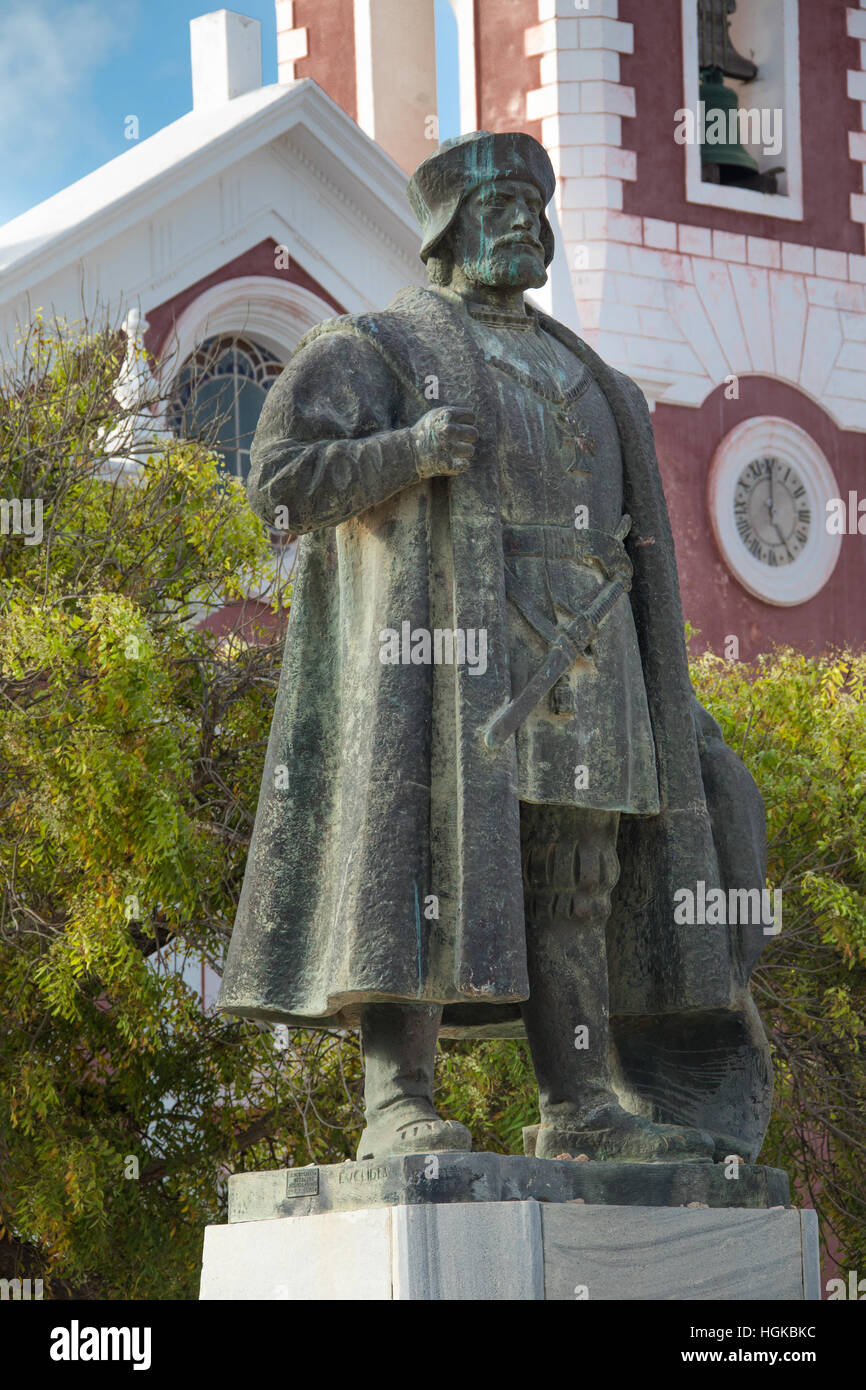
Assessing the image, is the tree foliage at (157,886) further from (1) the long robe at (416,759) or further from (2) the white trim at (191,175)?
(1) the long robe at (416,759)

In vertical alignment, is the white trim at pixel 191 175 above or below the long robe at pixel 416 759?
above

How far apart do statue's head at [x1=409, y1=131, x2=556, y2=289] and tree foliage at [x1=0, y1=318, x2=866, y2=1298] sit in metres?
4.79

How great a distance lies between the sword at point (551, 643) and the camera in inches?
223

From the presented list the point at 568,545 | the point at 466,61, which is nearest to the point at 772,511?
the point at 466,61

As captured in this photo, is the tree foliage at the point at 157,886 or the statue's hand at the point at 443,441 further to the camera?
the tree foliage at the point at 157,886

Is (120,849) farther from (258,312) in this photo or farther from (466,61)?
(466,61)

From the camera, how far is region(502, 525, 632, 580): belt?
5875 millimetres

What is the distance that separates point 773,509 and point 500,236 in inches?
→ 578

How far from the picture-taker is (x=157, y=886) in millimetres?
10750

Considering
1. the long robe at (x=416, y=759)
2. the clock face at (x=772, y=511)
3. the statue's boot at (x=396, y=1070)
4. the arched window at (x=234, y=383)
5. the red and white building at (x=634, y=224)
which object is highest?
the red and white building at (x=634, y=224)

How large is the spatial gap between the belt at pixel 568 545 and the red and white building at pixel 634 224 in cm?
1091

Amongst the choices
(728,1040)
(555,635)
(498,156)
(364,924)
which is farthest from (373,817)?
(498,156)

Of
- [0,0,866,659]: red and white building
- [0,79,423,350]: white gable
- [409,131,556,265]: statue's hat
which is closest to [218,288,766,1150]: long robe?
[409,131,556,265]: statue's hat

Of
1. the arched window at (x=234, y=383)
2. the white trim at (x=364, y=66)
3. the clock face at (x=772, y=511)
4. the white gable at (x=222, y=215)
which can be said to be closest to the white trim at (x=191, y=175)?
the white gable at (x=222, y=215)
